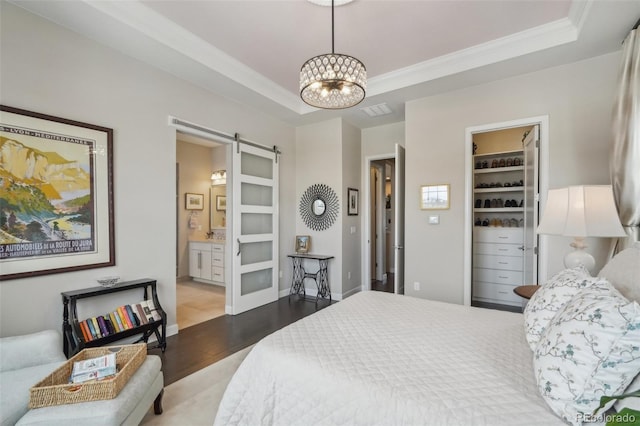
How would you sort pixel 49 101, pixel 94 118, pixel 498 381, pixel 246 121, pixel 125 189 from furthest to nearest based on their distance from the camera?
pixel 246 121, pixel 125 189, pixel 94 118, pixel 49 101, pixel 498 381

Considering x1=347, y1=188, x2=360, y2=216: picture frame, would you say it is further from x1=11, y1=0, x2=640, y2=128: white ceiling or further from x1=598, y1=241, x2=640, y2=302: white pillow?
x1=598, y1=241, x2=640, y2=302: white pillow

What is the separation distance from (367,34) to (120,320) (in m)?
3.40

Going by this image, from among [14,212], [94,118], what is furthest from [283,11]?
[14,212]

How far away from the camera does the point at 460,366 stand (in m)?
1.26

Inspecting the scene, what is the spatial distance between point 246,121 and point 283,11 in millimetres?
1845

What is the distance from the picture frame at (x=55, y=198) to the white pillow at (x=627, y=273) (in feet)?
11.5

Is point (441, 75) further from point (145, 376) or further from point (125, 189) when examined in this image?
point (145, 376)

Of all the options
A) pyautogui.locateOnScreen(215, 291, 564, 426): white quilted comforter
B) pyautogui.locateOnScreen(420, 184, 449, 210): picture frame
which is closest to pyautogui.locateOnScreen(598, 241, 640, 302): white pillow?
pyautogui.locateOnScreen(215, 291, 564, 426): white quilted comforter

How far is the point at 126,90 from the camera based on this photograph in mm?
2822

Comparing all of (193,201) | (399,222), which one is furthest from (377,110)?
(193,201)

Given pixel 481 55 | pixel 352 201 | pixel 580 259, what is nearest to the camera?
pixel 580 259

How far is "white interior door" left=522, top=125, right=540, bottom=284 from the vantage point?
3.16m

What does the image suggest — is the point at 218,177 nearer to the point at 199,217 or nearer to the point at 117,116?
the point at 199,217

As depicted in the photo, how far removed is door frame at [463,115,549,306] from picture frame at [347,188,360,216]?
5.81ft
